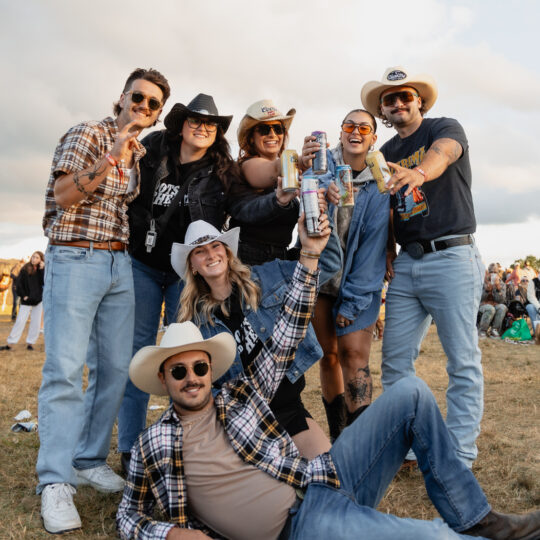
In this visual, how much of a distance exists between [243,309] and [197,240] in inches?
19.5

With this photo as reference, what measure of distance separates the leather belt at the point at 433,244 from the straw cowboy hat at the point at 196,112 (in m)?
1.60

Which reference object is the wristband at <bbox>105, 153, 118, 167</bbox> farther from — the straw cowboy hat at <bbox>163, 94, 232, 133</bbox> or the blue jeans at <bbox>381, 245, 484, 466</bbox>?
the blue jeans at <bbox>381, 245, 484, 466</bbox>

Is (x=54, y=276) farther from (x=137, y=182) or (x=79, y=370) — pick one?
(x=137, y=182)

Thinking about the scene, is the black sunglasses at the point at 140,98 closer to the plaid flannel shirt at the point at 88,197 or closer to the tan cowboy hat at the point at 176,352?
the plaid flannel shirt at the point at 88,197

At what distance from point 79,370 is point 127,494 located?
3.21ft

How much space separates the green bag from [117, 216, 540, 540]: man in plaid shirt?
11.9 m

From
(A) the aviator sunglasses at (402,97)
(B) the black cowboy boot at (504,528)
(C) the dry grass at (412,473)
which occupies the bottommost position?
(C) the dry grass at (412,473)

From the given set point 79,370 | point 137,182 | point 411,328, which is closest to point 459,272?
point 411,328

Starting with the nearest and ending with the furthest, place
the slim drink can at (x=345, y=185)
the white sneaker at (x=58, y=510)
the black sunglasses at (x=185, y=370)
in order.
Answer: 1. the black sunglasses at (x=185, y=370)
2. the white sneaker at (x=58, y=510)
3. the slim drink can at (x=345, y=185)

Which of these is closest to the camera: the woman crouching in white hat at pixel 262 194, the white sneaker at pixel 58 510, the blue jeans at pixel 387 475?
the blue jeans at pixel 387 475

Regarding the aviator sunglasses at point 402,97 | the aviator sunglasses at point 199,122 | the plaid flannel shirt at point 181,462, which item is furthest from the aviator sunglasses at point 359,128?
the plaid flannel shirt at point 181,462

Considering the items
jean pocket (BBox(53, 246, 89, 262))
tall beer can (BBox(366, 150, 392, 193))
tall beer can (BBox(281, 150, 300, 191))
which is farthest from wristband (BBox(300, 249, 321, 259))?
jean pocket (BBox(53, 246, 89, 262))

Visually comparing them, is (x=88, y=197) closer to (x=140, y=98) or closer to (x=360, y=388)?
(x=140, y=98)

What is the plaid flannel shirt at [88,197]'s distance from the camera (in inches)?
124
